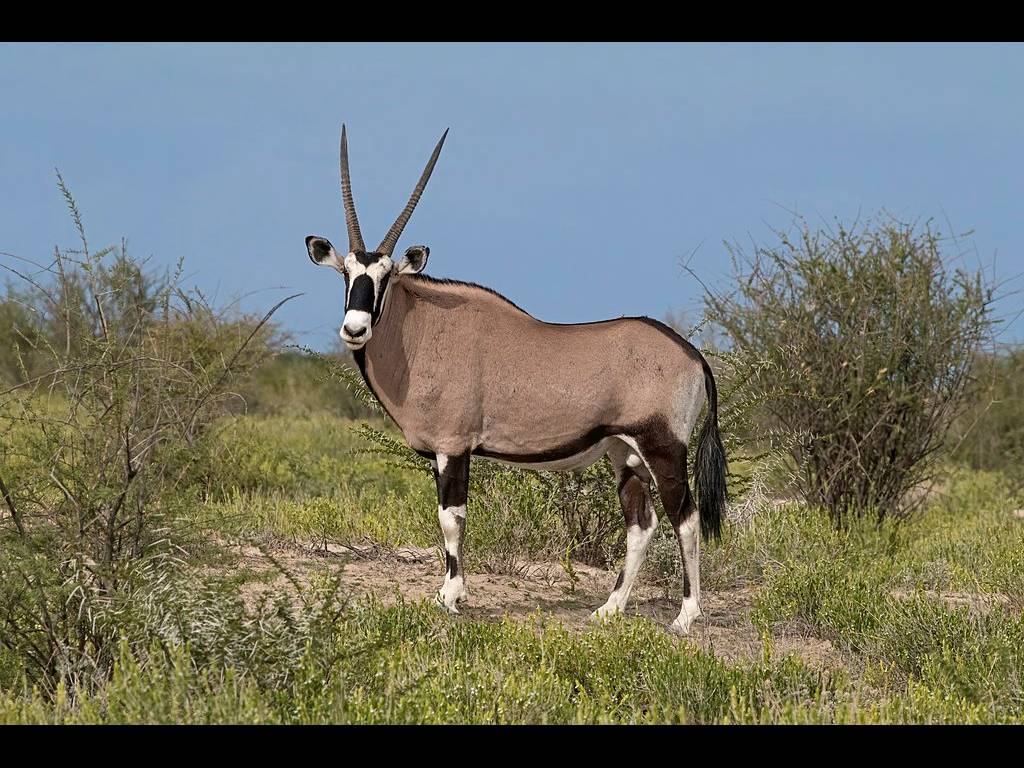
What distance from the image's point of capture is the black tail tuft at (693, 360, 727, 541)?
808cm

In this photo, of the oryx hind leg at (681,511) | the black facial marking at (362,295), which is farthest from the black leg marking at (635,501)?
the black facial marking at (362,295)

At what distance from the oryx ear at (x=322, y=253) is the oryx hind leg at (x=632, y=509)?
222 centimetres

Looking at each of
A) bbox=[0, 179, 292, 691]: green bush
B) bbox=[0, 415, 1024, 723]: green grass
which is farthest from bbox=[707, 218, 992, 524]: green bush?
bbox=[0, 179, 292, 691]: green bush

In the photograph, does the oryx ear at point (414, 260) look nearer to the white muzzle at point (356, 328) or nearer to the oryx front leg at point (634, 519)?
the white muzzle at point (356, 328)

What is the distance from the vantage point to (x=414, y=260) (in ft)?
25.0

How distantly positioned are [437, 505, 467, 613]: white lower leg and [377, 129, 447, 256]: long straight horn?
1.73 metres

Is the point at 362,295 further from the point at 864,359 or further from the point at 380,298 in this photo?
the point at 864,359

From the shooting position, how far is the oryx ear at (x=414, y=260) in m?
7.57

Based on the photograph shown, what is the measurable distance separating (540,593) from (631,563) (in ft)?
3.17

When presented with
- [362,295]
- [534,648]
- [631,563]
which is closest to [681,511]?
[631,563]

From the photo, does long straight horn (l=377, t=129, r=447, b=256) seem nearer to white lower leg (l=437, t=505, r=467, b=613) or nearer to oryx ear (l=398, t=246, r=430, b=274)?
oryx ear (l=398, t=246, r=430, b=274)

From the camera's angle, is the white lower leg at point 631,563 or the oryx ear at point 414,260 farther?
the white lower leg at point 631,563
